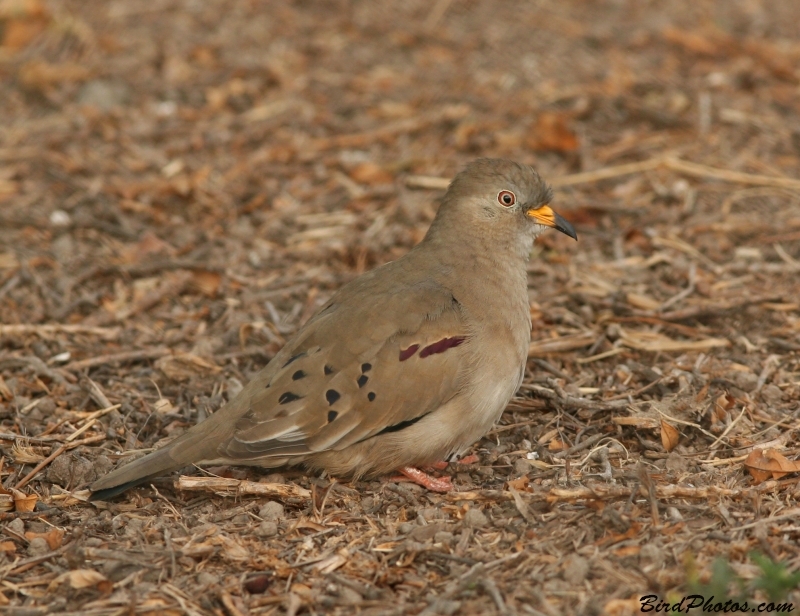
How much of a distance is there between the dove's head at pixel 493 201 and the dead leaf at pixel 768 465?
65.4 inches

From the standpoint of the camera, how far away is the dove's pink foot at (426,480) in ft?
15.3

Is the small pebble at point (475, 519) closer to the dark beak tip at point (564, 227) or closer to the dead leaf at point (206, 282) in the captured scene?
the dark beak tip at point (564, 227)

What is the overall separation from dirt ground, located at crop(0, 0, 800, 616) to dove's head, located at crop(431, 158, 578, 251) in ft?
2.77

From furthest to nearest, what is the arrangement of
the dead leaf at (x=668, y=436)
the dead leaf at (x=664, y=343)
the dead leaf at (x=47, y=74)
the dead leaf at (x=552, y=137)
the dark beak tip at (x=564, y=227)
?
the dead leaf at (x=47, y=74) → the dead leaf at (x=552, y=137) → the dead leaf at (x=664, y=343) → the dark beak tip at (x=564, y=227) → the dead leaf at (x=668, y=436)

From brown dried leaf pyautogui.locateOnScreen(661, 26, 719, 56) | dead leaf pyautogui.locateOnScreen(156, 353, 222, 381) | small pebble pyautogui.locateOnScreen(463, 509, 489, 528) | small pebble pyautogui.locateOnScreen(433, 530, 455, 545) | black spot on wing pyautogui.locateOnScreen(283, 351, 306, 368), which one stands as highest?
brown dried leaf pyautogui.locateOnScreen(661, 26, 719, 56)

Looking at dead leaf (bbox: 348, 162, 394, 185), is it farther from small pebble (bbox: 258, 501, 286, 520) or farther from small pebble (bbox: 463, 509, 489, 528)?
small pebble (bbox: 463, 509, 489, 528)

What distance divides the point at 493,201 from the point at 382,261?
163cm

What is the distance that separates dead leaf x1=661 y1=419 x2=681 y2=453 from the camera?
15.9ft

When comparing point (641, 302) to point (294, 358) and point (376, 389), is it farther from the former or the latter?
point (294, 358)

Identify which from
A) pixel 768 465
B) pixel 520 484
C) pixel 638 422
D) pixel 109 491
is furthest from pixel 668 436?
pixel 109 491

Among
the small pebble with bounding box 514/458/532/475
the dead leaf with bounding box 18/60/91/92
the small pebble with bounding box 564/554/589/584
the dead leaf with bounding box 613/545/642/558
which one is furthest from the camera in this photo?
the dead leaf with bounding box 18/60/91/92

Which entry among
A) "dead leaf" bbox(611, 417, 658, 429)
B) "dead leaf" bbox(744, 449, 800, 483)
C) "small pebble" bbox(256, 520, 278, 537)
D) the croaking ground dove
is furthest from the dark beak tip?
"small pebble" bbox(256, 520, 278, 537)

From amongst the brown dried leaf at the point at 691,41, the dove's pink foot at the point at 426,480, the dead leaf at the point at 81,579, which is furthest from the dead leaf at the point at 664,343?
the brown dried leaf at the point at 691,41

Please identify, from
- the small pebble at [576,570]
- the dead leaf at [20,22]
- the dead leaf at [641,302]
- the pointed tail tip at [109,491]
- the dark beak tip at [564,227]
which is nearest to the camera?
the small pebble at [576,570]
